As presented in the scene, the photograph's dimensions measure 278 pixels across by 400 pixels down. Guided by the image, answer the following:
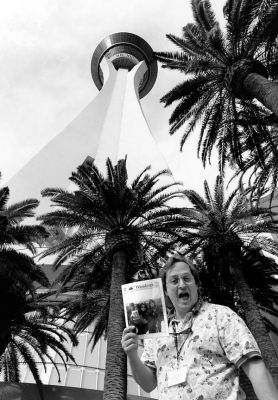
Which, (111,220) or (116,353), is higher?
(111,220)

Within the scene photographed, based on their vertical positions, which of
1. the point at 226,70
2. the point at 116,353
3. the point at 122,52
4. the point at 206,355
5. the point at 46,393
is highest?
the point at 122,52

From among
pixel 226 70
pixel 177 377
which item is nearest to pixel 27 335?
pixel 226 70

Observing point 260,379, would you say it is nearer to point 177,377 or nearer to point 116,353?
point 177,377

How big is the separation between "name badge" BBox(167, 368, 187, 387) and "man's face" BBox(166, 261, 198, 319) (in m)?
0.45

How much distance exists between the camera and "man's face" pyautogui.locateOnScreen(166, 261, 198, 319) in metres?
2.72

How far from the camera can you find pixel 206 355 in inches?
93.4

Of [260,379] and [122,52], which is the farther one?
[122,52]

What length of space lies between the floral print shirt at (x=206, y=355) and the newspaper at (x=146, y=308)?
0.19 metres

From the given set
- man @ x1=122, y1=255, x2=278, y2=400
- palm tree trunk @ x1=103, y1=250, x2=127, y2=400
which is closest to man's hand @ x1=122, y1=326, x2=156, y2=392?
man @ x1=122, y1=255, x2=278, y2=400

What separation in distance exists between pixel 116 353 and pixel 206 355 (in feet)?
28.5

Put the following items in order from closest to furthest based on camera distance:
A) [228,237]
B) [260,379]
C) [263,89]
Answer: [260,379], [263,89], [228,237]

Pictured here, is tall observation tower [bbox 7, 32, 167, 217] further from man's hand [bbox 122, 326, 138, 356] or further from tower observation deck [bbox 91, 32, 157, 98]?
man's hand [bbox 122, 326, 138, 356]

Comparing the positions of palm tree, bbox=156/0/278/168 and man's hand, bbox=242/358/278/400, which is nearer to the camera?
man's hand, bbox=242/358/278/400

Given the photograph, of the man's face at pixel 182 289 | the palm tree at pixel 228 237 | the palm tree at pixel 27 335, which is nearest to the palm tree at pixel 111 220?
the palm tree at pixel 228 237
